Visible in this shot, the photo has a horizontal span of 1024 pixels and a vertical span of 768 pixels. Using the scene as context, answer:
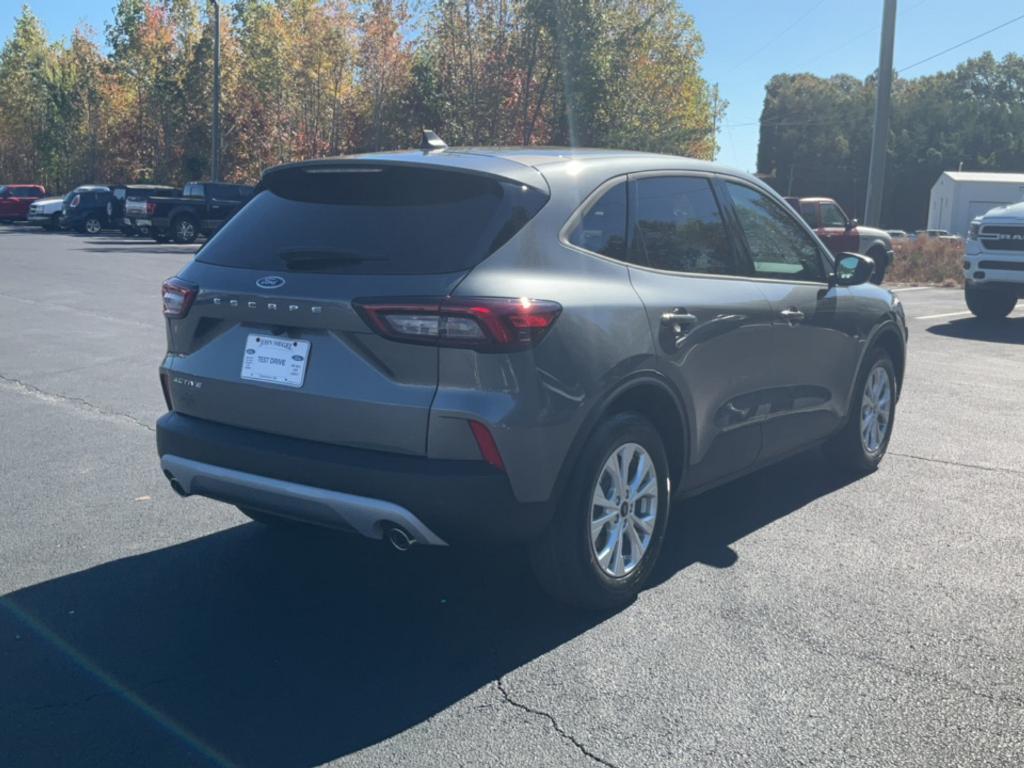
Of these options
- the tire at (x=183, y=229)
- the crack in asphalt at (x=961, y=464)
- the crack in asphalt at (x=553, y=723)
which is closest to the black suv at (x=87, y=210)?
the tire at (x=183, y=229)

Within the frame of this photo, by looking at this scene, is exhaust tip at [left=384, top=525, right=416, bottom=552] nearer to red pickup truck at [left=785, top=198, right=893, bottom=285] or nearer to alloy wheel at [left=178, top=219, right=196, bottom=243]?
red pickup truck at [left=785, top=198, right=893, bottom=285]

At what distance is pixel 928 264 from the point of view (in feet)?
85.4

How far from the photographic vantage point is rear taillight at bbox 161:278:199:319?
4.47m

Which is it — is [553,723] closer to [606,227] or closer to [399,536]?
[399,536]

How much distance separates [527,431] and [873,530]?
2496 mm

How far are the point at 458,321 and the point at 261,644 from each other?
1.38 metres

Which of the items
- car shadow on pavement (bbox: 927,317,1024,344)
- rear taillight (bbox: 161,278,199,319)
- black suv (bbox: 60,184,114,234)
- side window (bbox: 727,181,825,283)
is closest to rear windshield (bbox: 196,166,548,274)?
rear taillight (bbox: 161,278,199,319)

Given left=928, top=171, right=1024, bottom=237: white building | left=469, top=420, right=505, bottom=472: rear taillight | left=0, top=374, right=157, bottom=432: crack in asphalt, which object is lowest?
left=0, top=374, right=157, bottom=432: crack in asphalt

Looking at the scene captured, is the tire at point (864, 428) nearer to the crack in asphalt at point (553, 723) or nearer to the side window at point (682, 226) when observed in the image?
the side window at point (682, 226)

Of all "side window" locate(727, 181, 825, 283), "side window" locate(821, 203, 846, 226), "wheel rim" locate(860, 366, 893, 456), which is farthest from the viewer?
"side window" locate(821, 203, 846, 226)

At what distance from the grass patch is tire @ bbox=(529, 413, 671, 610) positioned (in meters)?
21.5

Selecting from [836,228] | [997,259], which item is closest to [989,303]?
[997,259]

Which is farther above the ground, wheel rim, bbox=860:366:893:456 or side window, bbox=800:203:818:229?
side window, bbox=800:203:818:229

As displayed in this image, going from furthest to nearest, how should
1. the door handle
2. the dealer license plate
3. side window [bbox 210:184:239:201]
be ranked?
side window [bbox 210:184:239:201]
the door handle
the dealer license plate
